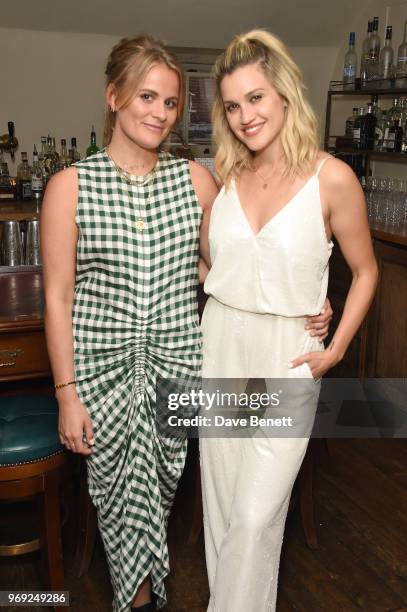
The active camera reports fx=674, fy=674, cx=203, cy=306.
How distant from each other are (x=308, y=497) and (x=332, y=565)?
225 mm

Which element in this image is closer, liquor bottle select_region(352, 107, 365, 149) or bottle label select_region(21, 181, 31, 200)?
bottle label select_region(21, 181, 31, 200)

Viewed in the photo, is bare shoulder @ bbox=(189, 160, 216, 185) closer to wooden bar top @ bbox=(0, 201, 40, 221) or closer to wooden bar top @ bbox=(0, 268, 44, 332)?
wooden bar top @ bbox=(0, 268, 44, 332)

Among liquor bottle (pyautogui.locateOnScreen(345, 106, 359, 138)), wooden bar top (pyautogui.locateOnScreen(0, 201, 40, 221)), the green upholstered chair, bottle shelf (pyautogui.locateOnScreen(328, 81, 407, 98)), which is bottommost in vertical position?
the green upholstered chair

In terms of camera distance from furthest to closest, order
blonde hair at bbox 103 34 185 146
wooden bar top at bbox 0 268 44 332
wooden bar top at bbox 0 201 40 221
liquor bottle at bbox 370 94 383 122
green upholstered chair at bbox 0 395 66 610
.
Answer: liquor bottle at bbox 370 94 383 122, wooden bar top at bbox 0 201 40 221, wooden bar top at bbox 0 268 44 332, green upholstered chair at bbox 0 395 66 610, blonde hair at bbox 103 34 185 146

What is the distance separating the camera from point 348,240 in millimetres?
1566

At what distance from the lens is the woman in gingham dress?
1.52 metres

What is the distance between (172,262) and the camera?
5.25ft

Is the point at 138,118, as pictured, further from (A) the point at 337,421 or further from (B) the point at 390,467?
(A) the point at 337,421

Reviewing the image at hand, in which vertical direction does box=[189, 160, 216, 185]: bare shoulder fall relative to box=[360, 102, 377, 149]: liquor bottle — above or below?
below

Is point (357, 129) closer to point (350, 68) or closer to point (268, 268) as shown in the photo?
point (350, 68)

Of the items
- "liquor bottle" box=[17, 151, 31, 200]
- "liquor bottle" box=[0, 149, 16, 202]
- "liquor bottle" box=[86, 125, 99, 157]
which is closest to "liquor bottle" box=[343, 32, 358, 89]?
"liquor bottle" box=[86, 125, 99, 157]

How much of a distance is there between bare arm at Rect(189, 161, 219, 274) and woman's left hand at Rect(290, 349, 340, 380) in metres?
0.37

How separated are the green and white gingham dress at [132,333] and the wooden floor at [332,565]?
0.36 meters

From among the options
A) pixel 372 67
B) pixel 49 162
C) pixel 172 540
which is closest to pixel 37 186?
pixel 49 162
